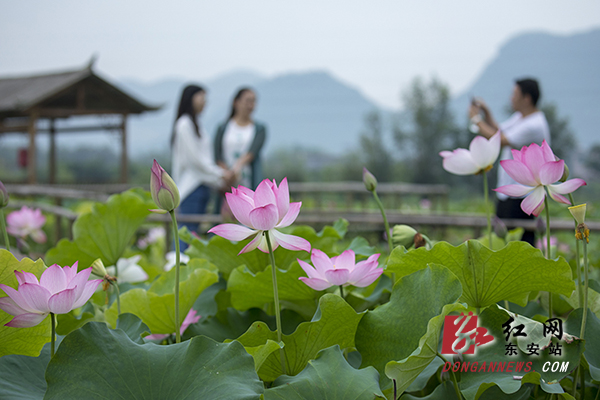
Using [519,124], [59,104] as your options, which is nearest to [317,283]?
[519,124]

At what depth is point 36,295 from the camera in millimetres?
382

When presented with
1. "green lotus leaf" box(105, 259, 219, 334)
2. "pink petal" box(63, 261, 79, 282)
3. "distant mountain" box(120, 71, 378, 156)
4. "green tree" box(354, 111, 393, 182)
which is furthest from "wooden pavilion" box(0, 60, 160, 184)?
"distant mountain" box(120, 71, 378, 156)

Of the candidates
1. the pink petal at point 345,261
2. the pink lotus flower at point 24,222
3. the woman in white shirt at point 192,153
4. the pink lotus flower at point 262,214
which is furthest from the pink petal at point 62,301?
the woman in white shirt at point 192,153

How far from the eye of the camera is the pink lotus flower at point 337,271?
447 mm

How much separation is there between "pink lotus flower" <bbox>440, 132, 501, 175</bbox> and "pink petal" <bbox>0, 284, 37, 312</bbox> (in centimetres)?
49

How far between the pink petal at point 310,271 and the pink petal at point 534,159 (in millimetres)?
234

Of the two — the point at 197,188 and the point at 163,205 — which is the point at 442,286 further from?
the point at 197,188

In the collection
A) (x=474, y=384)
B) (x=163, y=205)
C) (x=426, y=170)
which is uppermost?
(x=163, y=205)

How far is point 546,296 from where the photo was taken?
0.60m

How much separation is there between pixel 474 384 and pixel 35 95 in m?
8.62

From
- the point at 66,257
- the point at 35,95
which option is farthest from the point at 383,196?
the point at 66,257

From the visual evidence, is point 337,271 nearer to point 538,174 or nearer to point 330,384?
point 330,384

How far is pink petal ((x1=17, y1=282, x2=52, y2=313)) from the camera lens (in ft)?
1.24

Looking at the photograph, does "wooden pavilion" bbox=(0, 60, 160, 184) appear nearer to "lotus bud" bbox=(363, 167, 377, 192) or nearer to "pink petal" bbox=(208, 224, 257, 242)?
"lotus bud" bbox=(363, 167, 377, 192)
